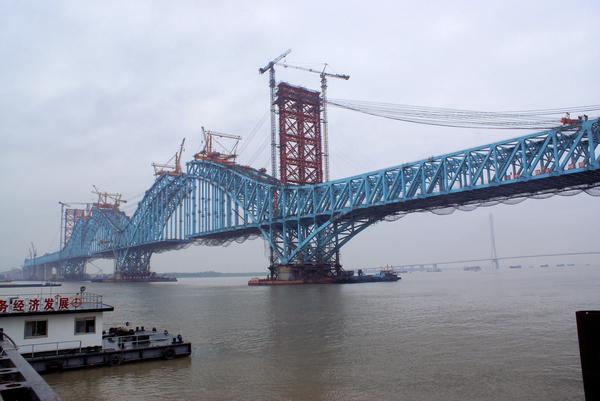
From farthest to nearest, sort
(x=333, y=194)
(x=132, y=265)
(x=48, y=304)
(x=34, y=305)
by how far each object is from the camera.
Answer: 1. (x=132, y=265)
2. (x=333, y=194)
3. (x=48, y=304)
4. (x=34, y=305)

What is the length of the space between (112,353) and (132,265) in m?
176

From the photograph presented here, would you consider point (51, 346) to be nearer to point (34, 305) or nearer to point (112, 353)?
point (34, 305)

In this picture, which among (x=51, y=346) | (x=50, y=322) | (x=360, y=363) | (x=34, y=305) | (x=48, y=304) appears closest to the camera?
(x=360, y=363)

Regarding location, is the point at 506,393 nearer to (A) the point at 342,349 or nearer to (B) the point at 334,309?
(A) the point at 342,349

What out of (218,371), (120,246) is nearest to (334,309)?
(218,371)

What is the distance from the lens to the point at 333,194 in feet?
324

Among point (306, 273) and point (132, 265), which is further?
point (132, 265)

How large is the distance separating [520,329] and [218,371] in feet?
77.0

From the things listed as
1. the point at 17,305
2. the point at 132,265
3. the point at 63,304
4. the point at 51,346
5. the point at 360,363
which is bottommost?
the point at 360,363

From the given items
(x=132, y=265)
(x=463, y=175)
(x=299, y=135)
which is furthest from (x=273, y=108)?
(x=132, y=265)

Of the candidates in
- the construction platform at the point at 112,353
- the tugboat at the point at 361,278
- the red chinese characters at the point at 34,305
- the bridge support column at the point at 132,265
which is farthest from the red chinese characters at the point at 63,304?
the bridge support column at the point at 132,265

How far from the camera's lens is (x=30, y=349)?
26359 millimetres

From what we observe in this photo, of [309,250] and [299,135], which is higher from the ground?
[299,135]

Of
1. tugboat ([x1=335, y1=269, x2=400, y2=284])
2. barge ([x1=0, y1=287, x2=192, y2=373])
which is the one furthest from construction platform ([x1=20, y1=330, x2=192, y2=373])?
tugboat ([x1=335, y1=269, x2=400, y2=284])
